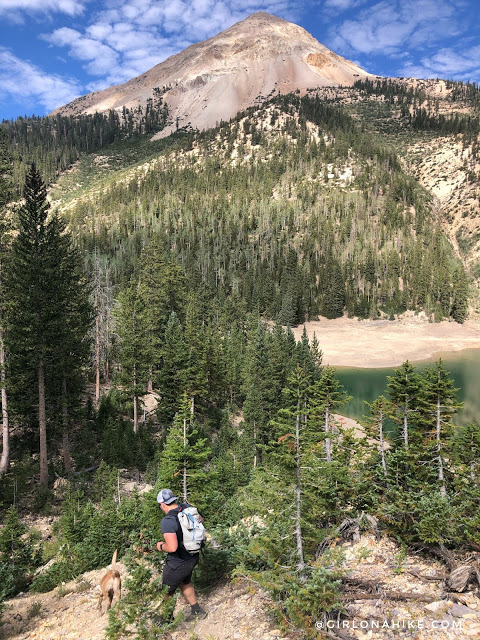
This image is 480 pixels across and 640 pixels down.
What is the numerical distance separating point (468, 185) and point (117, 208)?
147m

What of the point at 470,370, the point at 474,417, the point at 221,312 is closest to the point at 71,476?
the point at 474,417

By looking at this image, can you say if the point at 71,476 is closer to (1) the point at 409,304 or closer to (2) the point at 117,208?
(1) the point at 409,304

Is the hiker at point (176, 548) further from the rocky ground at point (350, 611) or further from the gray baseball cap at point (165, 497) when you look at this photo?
the rocky ground at point (350, 611)

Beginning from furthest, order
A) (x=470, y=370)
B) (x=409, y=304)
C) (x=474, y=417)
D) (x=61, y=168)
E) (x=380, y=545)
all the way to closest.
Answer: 1. (x=61, y=168)
2. (x=409, y=304)
3. (x=470, y=370)
4. (x=474, y=417)
5. (x=380, y=545)

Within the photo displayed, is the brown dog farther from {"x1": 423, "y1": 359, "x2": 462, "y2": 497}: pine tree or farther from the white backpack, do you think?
{"x1": 423, "y1": 359, "x2": 462, "y2": 497}: pine tree

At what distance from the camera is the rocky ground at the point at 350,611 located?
19.0 ft

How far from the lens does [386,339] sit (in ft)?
291

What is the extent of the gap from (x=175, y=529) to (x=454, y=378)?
6585 centimetres

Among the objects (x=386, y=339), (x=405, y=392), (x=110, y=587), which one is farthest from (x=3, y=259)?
(x=386, y=339)

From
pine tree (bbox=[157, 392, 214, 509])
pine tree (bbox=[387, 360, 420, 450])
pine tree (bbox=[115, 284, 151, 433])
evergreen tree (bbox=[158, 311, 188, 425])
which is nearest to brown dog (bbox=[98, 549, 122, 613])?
pine tree (bbox=[157, 392, 214, 509])

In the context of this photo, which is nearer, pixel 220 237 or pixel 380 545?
pixel 380 545

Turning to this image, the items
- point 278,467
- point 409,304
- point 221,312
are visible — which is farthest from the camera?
point 409,304

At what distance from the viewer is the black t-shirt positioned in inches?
241

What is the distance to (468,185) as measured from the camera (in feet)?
505
